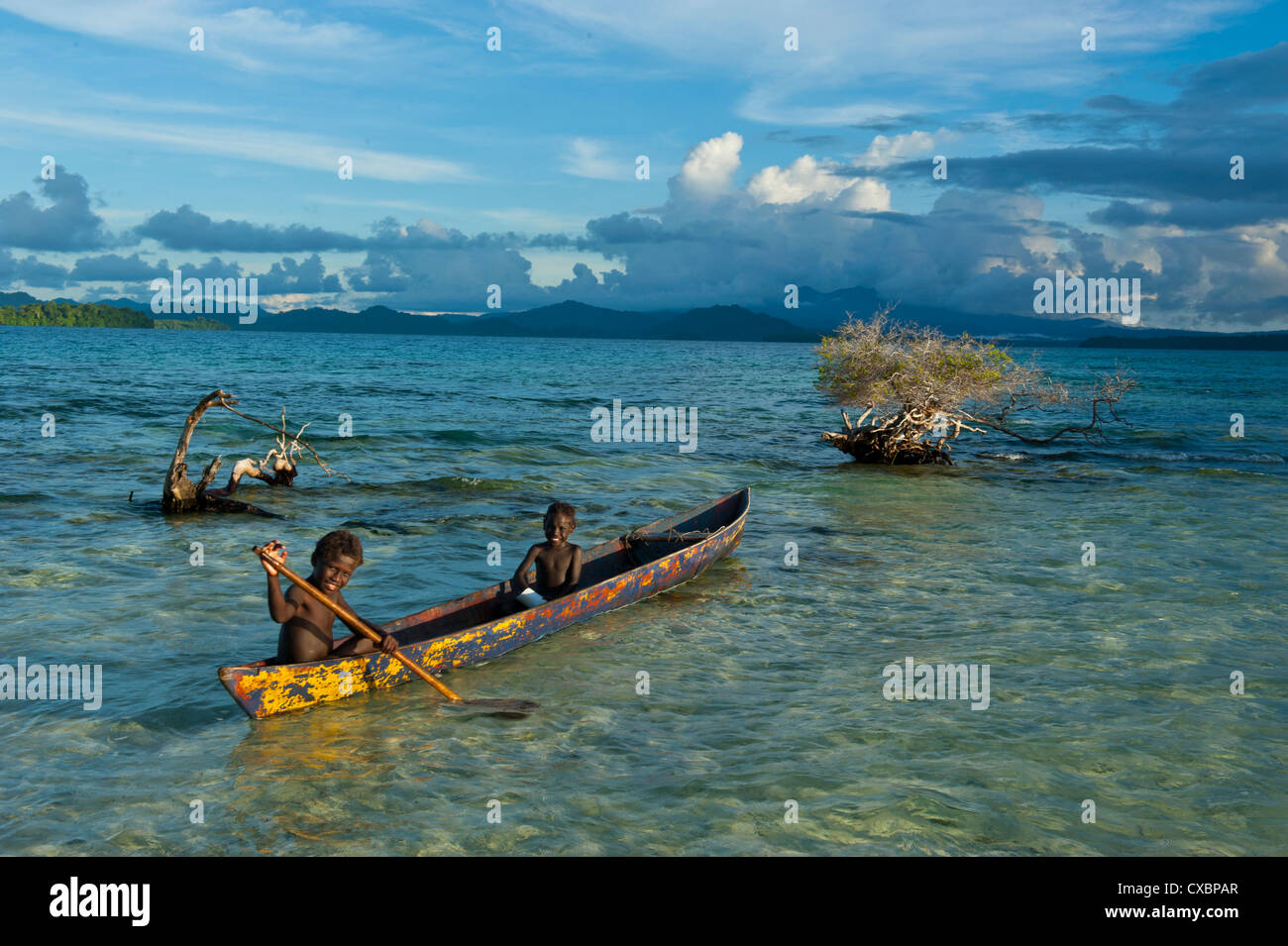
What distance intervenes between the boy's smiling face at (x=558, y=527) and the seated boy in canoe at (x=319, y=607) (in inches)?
130

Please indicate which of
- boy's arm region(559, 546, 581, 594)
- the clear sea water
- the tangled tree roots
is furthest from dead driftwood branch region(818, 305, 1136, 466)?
boy's arm region(559, 546, 581, 594)

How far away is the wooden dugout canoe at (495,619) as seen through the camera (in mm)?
9320

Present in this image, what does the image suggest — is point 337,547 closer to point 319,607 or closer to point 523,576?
point 319,607

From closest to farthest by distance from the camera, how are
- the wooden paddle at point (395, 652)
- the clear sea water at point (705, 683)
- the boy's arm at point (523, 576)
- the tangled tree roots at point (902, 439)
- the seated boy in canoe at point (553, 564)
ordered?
the clear sea water at point (705, 683), the wooden paddle at point (395, 652), the boy's arm at point (523, 576), the seated boy in canoe at point (553, 564), the tangled tree roots at point (902, 439)

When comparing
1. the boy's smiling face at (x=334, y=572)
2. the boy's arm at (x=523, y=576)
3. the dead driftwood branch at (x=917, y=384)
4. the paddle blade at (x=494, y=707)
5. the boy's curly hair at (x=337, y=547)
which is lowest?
the paddle blade at (x=494, y=707)

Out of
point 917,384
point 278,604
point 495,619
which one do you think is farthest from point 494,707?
point 917,384

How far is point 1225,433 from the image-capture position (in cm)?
4356

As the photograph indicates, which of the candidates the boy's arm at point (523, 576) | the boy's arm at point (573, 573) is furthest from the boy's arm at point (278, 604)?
the boy's arm at point (573, 573)

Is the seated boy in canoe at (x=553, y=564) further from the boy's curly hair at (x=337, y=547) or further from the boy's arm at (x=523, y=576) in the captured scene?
the boy's curly hair at (x=337, y=547)

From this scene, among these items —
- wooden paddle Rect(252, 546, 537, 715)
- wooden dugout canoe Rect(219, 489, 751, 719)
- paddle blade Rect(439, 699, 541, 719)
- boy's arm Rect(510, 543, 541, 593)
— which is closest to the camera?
wooden paddle Rect(252, 546, 537, 715)

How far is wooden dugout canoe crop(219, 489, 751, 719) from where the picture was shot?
9320 millimetres

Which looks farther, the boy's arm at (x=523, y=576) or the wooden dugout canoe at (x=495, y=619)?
the boy's arm at (x=523, y=576)

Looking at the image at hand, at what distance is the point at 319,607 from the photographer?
962 centimetres

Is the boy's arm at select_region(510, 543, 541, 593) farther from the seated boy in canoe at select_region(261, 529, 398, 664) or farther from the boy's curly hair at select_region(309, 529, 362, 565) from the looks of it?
the boy's curly hair at select_region(309, 529, 362, 565)
